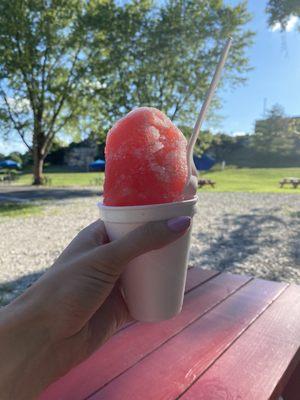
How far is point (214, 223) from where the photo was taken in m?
8.62

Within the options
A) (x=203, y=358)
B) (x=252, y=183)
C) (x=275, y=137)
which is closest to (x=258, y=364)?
(x=203, y=358)

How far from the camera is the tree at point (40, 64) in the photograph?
58.0ft

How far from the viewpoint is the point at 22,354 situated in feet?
3.86

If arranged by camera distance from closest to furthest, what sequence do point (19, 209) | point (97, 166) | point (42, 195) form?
point (19, 209) < point (42, 195) < point (97, 166)

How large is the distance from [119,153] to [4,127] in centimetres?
2099

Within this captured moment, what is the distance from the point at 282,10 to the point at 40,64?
1307 cm

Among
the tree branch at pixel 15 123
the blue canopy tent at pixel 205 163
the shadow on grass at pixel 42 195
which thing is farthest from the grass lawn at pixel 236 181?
the blue canopy tent at pixel 205 163

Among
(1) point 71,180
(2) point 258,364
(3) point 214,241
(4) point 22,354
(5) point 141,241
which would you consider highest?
(5) point 141,241

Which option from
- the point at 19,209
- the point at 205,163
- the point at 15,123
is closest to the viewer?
the point at 19,209

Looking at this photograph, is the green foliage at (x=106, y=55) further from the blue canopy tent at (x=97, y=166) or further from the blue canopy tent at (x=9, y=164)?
the blue canopy tent at (x=9, y=164)

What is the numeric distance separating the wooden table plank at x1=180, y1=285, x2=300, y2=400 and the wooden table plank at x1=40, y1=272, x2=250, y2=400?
0.99 ft

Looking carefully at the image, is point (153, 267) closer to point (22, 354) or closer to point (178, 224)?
point (178, 224)

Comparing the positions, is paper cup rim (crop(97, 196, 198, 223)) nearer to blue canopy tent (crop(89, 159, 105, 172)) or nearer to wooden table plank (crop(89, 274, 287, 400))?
wooden table plank (crop(89, 274, 287, 400))

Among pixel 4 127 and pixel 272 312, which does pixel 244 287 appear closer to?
pixel 272 312
